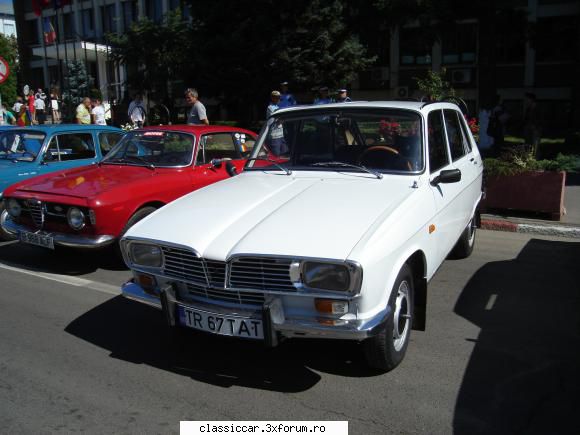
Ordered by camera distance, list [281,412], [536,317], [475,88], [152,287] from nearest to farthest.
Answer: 1. [281,412]
2. [152,287]
3. [536,317]
4. [475,88]

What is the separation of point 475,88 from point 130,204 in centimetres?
2511

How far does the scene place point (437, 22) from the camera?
20.2m

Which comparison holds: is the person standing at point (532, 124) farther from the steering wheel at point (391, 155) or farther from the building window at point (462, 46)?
the building window at point (462, 46)

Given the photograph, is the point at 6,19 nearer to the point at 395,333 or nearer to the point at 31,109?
the point at 31,109

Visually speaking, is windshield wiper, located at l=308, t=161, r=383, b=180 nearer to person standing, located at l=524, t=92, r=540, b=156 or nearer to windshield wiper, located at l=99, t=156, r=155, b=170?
windshield wiper, located at l=99, t=156, r=155, b=170

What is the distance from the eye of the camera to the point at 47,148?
793 centimetres

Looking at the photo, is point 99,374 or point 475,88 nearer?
point 99,374

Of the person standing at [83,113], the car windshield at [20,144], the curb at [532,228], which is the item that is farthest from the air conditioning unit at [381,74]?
the car windshield at [20,144]

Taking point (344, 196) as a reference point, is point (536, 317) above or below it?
below

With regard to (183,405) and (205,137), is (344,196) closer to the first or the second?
(183,405)

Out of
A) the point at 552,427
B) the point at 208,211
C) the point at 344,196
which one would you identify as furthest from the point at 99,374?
the point at 552,427

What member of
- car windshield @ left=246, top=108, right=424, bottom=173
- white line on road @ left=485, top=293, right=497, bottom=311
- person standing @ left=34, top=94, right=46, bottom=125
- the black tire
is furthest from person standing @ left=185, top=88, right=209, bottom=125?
person standing @ left=34, top=94, right=46, bottom=125

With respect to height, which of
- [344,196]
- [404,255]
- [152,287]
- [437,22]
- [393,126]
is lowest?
[152,287]

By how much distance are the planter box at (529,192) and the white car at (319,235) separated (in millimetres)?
3367
